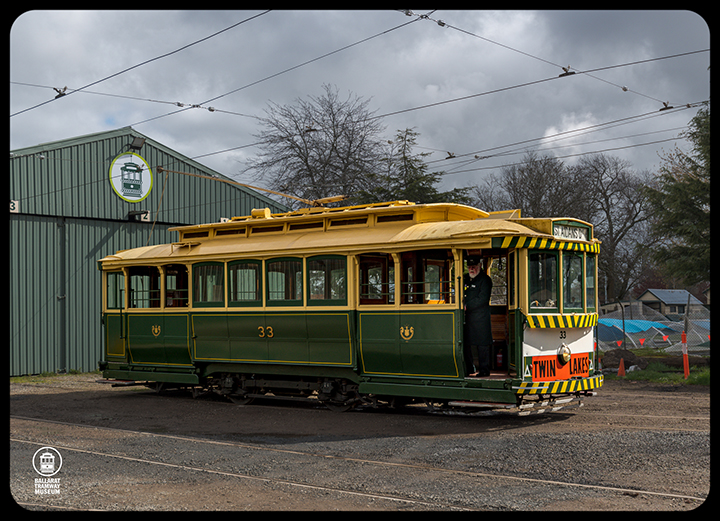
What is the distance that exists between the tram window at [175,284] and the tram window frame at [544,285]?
7.79 meters

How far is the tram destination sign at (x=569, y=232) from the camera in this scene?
37.8 feet

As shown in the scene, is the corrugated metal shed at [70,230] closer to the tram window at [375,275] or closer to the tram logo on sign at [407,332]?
the tram window at [375,275]

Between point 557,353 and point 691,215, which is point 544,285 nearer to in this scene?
point 557,353

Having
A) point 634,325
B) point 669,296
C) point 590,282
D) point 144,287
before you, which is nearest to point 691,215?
point 634,325

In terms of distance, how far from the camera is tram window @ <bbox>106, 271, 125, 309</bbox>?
16531mm

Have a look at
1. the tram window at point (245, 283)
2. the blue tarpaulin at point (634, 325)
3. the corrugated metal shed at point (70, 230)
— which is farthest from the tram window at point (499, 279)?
the blue tarpaulin at point (634, 325)

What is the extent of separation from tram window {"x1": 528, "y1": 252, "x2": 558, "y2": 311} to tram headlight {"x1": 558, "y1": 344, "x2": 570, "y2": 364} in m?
0.68

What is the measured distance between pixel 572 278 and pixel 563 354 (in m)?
1.29

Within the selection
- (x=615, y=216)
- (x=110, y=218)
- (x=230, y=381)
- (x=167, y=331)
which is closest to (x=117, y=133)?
(x=110, y=218)

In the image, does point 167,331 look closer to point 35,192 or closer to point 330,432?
point 330,432

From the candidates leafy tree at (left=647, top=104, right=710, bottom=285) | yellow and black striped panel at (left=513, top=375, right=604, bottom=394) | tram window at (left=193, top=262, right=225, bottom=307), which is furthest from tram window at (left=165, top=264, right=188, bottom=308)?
leafy tree at (left=647, top=104, right=710, bottom=285)

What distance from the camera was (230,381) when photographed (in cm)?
1455

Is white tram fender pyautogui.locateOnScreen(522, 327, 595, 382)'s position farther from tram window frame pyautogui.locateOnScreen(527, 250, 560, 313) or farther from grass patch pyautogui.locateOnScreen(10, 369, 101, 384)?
grass patch pyautogui.locateOnScreen(10, 369, 101, 384)

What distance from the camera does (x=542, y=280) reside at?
11.3 meters
